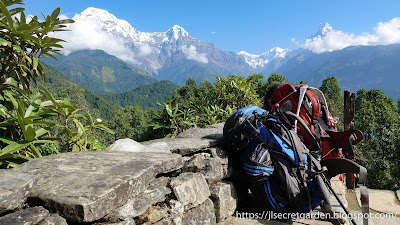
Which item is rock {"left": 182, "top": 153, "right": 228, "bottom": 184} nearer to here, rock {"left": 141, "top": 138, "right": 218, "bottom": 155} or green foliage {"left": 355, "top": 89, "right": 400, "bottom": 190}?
rock {"left": 141, "top": 138, "right": 218, "bottom": 155}

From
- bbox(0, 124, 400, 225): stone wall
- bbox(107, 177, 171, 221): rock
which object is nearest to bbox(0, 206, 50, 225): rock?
bbox(0, 124, 400, 225): stone wall

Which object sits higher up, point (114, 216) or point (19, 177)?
point (19, 177)

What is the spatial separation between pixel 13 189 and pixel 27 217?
0.19 m

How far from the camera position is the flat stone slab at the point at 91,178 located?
60.5 inches

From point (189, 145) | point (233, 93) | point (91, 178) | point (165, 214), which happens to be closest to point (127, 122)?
point (233, 93)

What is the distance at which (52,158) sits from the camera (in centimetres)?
226

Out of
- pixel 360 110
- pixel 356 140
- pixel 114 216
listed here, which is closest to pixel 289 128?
pixel 356 140

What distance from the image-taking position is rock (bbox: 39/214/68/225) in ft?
4.71

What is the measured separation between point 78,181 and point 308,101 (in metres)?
3.16

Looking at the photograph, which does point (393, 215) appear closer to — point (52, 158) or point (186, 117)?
point (186, 117)

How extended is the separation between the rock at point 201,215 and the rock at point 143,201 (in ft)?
1.05

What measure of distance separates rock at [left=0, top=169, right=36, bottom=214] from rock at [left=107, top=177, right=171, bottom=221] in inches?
20.2

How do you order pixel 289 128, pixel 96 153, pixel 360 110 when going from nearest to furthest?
pixel 96 153 → pixel 289 128 → pixel 360 110

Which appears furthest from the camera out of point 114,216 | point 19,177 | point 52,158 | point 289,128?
point 289,128
